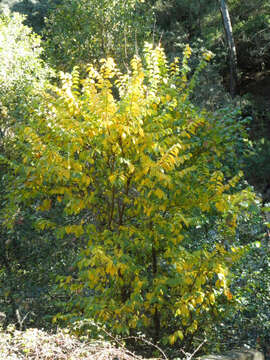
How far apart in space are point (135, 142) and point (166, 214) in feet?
3.47

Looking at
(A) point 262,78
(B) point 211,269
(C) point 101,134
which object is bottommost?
(B) point 211,269

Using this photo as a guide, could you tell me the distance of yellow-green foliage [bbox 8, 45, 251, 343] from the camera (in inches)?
141

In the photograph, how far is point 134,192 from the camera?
4.21 meters

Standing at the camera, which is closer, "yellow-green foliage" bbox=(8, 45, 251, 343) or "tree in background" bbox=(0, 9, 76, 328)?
"yellow-green foliage" bbox=(8, 45, 251, 343)

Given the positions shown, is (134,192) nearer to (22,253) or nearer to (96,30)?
(22,253)

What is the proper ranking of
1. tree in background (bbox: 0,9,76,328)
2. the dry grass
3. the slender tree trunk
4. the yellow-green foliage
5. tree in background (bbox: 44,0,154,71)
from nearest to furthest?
1. the dry grass
2. the yellow-green foliage
3. tree in background (bbox: 0,9,76,328)
4. tree in background (bbox: 44,0,154,71)
5. the slender tree trunk

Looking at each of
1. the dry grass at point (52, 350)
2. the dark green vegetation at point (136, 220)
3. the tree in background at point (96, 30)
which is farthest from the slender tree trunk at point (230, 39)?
the dry grass at point (52, 350)

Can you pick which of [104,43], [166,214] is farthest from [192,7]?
[166,214]

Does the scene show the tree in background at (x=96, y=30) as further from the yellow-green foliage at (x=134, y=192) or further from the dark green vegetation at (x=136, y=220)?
the yellow-green foliage at (x=134, y=192)

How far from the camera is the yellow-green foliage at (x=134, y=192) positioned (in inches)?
141

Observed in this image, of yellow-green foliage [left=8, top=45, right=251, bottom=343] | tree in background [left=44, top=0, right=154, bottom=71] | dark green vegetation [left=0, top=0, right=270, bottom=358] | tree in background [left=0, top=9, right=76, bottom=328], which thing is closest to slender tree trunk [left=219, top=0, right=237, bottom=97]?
tree in background [left=44, top=0, right=154, bottom=71]

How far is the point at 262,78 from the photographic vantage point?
14.9m

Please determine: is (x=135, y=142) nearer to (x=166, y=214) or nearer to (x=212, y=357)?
(x=166, y=214)

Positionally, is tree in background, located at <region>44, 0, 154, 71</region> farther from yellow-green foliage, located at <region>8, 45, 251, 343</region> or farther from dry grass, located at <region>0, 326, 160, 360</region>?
dry grass, located at <region>0, 326, 160, 360</region>
